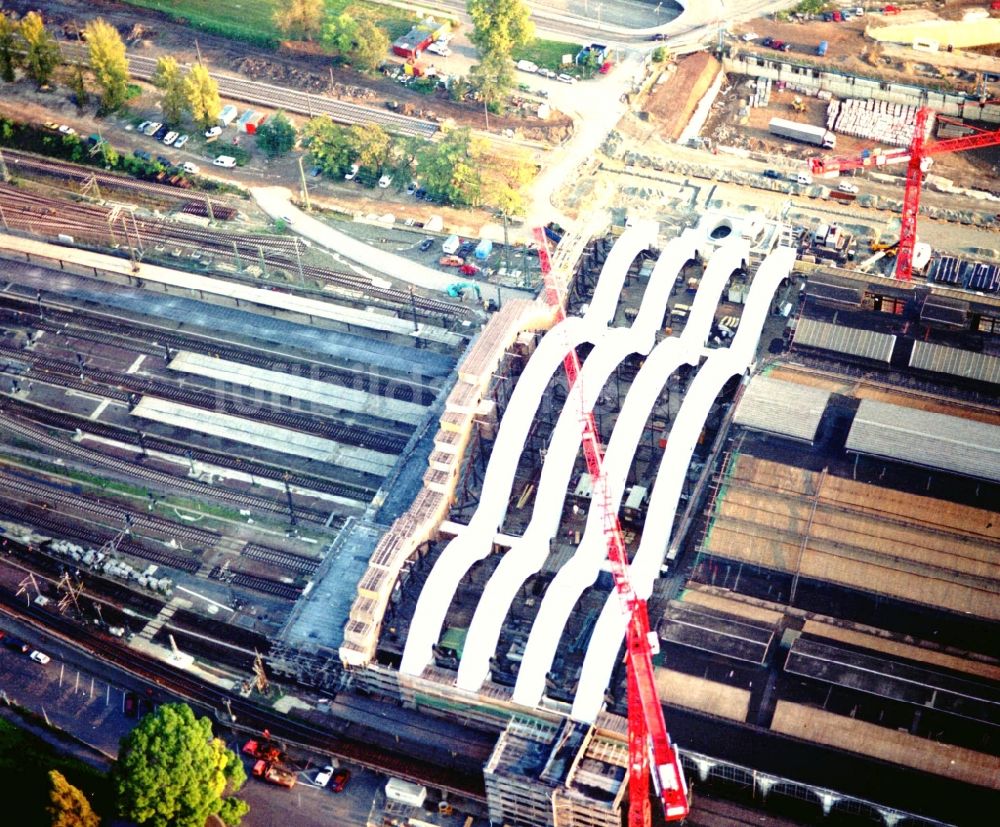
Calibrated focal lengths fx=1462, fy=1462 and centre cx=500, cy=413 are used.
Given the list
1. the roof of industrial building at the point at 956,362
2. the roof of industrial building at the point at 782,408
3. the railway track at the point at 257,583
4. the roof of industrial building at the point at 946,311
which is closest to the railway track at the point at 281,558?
the railway track at the point at 257,583

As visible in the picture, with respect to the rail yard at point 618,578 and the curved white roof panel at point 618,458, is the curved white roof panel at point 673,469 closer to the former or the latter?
the rail yard at point 618,578

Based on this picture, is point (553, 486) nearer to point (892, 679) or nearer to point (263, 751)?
point (892, 679)

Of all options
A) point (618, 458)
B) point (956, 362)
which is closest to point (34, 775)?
point (618, 458)

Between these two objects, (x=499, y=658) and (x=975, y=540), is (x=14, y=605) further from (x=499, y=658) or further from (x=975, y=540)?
(x=975, y=540)

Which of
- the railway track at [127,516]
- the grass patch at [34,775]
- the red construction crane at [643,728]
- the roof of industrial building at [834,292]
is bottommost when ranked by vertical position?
the grass patch at [34,775]

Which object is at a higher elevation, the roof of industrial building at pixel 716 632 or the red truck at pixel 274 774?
the roof of industrial building at pixel 716 632

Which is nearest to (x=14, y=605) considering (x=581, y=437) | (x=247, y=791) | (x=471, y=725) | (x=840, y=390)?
(x=247, y=791)
